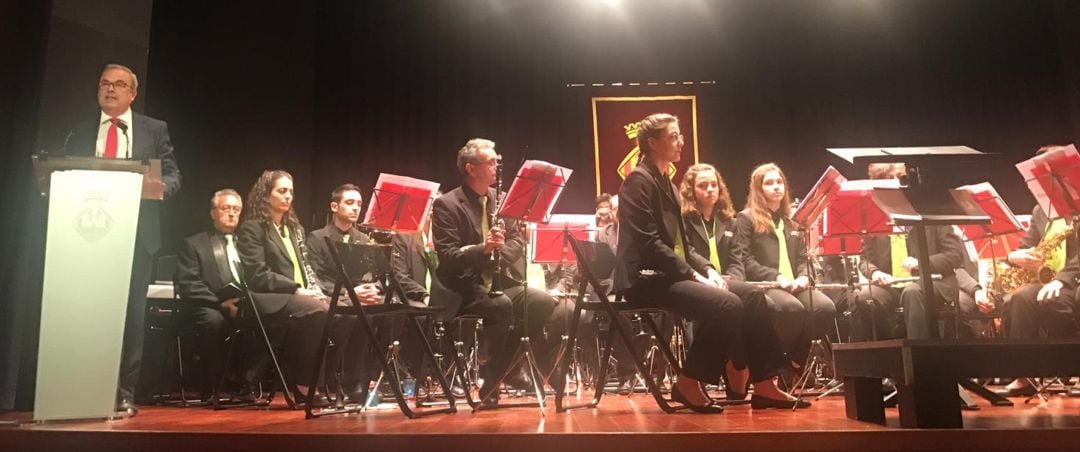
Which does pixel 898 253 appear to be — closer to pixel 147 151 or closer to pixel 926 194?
pixel 926 194

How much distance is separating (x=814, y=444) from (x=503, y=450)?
3.27 ft

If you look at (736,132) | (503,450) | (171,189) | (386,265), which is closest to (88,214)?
(171,189)

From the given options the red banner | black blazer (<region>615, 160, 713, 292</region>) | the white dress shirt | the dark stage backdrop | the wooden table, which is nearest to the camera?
the wooden table

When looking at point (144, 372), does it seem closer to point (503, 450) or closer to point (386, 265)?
point (386, 265)

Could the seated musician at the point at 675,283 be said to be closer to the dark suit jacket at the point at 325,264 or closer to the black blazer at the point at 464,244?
the black blazer at the point at 464,244

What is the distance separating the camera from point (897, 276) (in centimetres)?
540

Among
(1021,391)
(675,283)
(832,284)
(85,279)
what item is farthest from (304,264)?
(1021,391)

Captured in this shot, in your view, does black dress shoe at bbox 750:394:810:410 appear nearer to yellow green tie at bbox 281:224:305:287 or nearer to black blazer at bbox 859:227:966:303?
black blazer at bbox 859:227:966:303

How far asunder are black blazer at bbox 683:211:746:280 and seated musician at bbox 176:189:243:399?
2.84 metres

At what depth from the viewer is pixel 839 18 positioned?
28.7 feet

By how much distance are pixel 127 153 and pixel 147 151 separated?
4.8 inches

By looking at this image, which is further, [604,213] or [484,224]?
[604,213]

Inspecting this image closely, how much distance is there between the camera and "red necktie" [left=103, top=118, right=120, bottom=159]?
12.9ft

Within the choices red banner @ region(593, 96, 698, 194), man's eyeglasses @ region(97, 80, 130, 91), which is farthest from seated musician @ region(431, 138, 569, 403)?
red banner @ region(593, 96, 698, 194)
